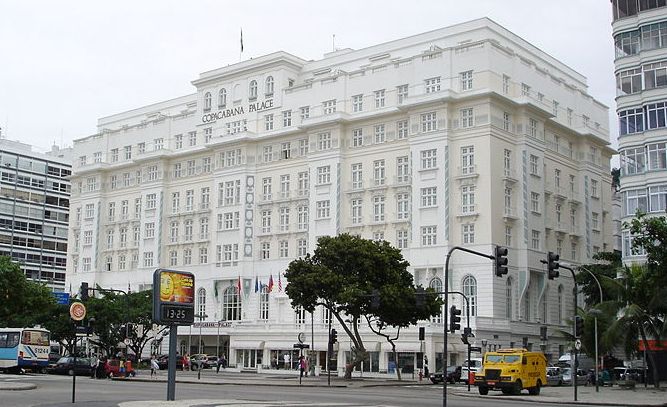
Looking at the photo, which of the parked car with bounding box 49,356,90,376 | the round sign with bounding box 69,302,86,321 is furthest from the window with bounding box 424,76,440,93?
the round sign with bounding box 69,302,86,321

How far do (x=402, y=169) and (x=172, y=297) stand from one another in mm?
54343

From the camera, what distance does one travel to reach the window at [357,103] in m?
85.1

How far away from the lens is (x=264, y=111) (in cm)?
9338

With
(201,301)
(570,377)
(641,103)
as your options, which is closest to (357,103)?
(201,301)

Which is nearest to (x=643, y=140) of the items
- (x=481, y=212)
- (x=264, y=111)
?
(x=481, y=212)

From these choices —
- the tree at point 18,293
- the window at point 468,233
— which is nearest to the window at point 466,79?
the window at point 468,233

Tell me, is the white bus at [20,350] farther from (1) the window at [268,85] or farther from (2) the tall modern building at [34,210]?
(2) the tall modern building at [34,210]

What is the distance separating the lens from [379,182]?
271 feet

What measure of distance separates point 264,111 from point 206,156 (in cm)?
950

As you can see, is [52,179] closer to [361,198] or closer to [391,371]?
[361,198]

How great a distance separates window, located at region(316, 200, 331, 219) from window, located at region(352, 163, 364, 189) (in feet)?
10.0

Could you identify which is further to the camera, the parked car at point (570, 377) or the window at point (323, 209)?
the window at point (323, 209)

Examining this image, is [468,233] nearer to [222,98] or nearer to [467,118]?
[467,118]

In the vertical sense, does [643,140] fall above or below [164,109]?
below
